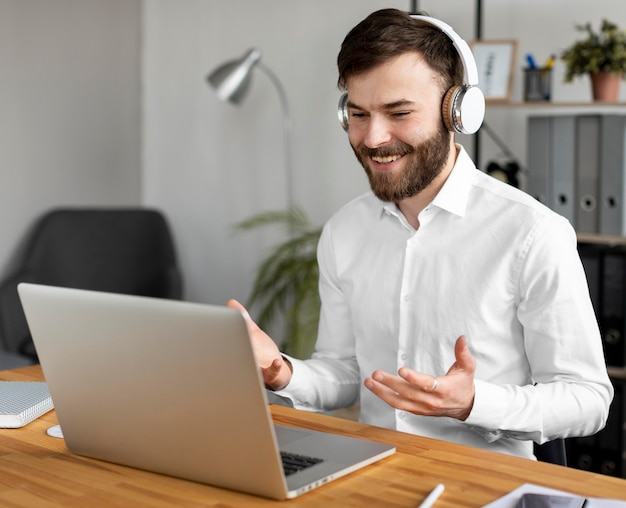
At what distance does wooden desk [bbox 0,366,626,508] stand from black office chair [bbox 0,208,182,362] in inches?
93.0

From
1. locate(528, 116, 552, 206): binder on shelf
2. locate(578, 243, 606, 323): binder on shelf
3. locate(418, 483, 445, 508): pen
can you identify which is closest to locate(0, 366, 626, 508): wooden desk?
locate(418, 483, 445, 508): pen

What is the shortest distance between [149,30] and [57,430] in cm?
304

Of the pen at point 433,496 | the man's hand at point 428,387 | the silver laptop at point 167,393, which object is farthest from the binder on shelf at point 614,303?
the pen at point 433,496

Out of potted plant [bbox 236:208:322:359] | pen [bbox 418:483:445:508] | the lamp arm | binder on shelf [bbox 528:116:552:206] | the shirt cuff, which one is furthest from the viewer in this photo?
the lamp arm

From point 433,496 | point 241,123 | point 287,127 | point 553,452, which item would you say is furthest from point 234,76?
point 433,496

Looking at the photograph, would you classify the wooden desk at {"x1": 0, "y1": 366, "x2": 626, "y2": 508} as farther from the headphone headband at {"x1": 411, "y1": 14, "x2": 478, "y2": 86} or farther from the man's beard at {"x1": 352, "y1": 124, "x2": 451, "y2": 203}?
the headphone headband at {"x1": 411, "y1": 14, "x2": 478, "y2": 86}

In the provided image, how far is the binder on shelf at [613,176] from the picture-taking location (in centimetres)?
259

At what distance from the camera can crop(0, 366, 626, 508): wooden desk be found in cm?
104

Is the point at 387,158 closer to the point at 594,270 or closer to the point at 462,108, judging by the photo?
the point at 462,108

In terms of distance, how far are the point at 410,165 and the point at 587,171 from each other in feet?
4.02

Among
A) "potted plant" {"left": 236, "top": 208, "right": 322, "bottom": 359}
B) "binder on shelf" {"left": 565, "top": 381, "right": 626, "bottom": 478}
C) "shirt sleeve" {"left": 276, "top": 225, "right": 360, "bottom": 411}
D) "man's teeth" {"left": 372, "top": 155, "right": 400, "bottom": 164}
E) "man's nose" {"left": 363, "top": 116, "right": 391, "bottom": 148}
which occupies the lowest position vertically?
"binder on shelf" {"left": 565, "top": 381, "right": 626, "bottom": 478}

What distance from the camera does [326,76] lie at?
355 centimetres

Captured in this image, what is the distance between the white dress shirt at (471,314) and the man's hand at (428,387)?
Answer: 0.30 ft

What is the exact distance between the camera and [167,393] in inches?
41.9
